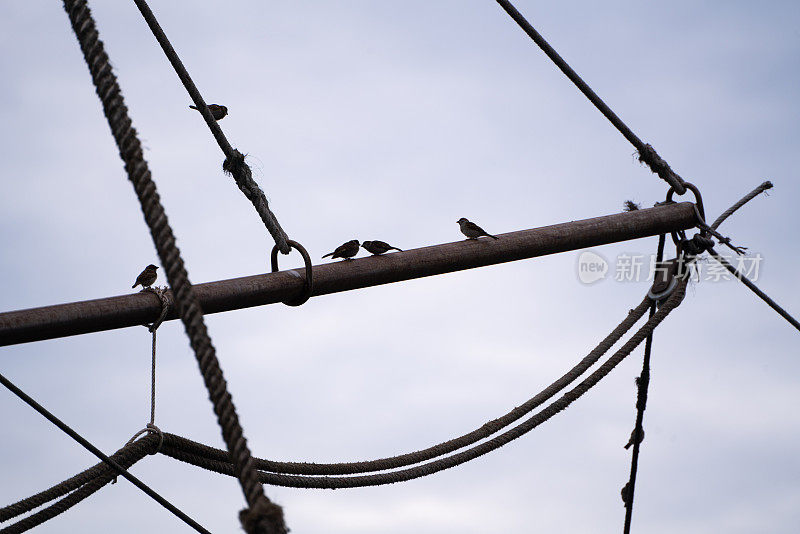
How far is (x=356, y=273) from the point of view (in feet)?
15.5

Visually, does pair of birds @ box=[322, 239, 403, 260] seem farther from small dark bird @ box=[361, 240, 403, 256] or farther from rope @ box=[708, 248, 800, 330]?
rope @ box=[708, 248, 800, 330]

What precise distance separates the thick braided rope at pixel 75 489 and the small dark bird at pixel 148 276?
6.66 feet

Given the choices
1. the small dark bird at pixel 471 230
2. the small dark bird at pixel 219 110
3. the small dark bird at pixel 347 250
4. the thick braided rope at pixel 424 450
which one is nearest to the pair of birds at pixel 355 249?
the small dark bird at pixel 347 250

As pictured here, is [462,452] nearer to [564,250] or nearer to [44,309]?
[564,250]

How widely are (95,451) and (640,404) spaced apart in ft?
10.2

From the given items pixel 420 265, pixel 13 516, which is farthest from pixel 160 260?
pixel 420 265

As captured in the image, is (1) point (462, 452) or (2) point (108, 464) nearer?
(2) point (108, 464)

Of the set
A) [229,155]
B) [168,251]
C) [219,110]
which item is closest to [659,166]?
[229,155]

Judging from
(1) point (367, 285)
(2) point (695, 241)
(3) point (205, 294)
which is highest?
(2) point (695, 241)

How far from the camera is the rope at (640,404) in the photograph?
18.7 feet

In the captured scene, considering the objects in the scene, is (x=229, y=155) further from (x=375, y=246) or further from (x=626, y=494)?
(x=626, y=494)

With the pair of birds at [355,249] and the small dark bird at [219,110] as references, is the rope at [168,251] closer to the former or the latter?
the pair of birds at [355,249]

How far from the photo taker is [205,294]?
167 inches

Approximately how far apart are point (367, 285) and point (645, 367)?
77.6 inches
